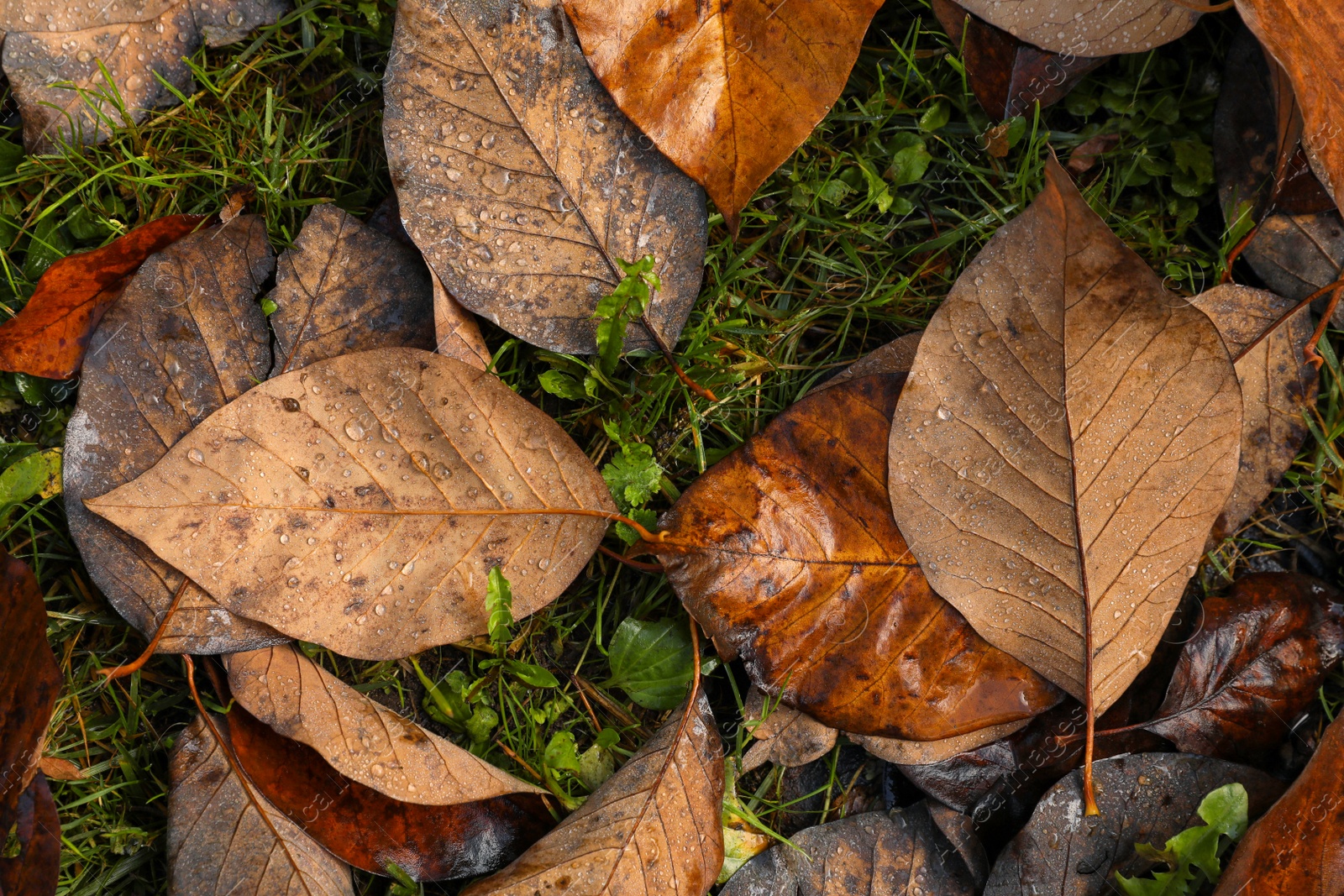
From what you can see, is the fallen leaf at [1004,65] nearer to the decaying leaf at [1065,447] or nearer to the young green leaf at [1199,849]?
the decaying leaf at [1065,447]

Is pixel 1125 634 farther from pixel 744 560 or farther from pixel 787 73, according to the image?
pixel 787 73

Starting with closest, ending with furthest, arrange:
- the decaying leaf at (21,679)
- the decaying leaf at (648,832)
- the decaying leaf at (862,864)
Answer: the decaying leaf at (21,679) → the decaying leaf at (648,832) → the decaying leaf at (862,864)

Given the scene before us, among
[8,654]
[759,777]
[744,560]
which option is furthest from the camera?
[759,777]

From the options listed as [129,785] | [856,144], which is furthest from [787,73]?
[129,785]

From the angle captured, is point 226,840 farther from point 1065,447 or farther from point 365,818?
point 1065,447

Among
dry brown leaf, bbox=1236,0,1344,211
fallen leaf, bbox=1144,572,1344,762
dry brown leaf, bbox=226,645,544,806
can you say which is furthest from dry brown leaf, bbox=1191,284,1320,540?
dry brown leaf, bbox=226,645,544,806

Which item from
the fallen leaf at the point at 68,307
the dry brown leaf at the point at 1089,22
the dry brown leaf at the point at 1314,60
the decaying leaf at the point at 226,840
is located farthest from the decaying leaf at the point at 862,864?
the fallen leaf at the point at 68,307
